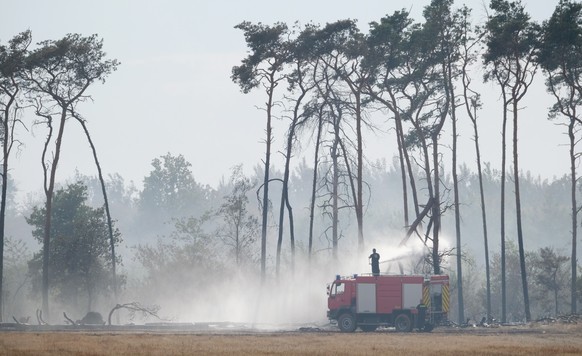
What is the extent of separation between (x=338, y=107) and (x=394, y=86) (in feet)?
15.0

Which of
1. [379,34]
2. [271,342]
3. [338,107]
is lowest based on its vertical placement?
[271,342]

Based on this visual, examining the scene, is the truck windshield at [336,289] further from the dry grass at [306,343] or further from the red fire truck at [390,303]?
the dry grass at [306,343]

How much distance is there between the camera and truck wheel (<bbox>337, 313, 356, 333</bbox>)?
49.3 m

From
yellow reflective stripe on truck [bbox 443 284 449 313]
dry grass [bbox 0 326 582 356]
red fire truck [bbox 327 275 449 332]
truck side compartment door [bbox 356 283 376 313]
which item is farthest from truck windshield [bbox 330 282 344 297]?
yellow reflective stripe on truck [bbox 443 284 449 313]

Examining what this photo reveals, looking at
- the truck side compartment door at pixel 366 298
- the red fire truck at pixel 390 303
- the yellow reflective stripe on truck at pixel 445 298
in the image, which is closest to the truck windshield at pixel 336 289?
the red fire truck at pixel 390 303

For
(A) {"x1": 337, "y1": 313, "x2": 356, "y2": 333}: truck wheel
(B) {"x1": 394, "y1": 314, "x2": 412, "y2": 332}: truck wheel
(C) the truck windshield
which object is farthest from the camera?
(C) the truck windshield

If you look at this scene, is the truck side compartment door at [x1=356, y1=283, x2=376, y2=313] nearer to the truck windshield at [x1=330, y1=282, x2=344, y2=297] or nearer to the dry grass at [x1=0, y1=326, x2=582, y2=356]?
the truck windshield at [x1=330, y1=282, x2=344, y2=297]

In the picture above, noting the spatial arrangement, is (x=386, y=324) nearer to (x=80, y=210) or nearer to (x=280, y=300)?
(x=280, y=300)

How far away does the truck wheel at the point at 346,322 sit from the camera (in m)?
49.3

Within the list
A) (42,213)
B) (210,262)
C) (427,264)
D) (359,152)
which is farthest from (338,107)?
(210,262)

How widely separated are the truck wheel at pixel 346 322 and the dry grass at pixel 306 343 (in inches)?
111

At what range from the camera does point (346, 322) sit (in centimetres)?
4950

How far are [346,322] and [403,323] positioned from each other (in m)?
2.98

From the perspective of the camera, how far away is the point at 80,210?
8269 cm
